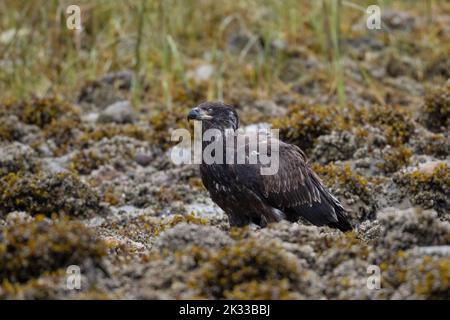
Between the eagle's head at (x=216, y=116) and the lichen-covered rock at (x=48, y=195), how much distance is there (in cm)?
199

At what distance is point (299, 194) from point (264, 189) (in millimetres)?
529

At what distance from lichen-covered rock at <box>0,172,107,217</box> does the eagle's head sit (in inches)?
78.4

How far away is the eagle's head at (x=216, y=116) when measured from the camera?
→ 744 cm

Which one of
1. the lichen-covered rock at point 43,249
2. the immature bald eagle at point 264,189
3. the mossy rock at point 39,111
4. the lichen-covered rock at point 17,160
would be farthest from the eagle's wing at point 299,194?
the mossy rock at point 39,111

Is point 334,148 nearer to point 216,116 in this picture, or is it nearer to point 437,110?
point 437,110

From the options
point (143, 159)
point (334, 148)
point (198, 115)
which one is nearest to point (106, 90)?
point (143, 159)

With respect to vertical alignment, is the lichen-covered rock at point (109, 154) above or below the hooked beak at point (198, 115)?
below

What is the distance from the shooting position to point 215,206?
9.06 metres

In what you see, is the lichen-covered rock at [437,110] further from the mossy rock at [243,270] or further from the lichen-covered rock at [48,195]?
the mossy rock at [243,270]

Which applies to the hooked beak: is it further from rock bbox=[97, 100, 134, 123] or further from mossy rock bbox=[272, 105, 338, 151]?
rock bbox=[97, 100, 134, 123]

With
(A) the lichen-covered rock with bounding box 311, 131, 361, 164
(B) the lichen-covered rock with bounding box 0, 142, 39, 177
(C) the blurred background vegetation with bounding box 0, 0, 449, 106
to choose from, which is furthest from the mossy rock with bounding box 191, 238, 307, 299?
(C) the blurred background vegetation with bounding box 0, 0, 449, 106

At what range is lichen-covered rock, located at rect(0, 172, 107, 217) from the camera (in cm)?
863

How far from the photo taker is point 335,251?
5574 mm
